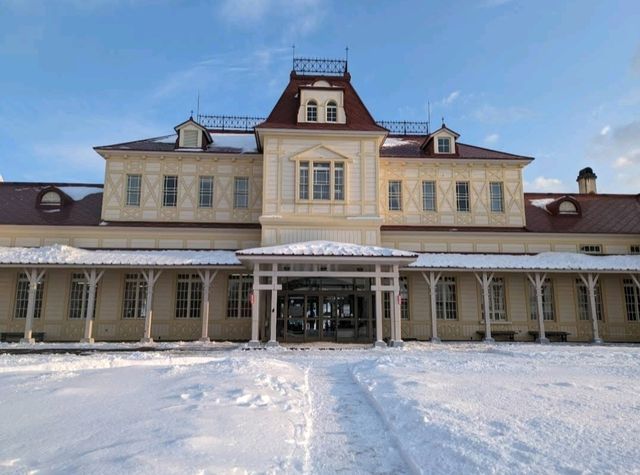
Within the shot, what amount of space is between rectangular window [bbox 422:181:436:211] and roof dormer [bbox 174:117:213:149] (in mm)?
10388

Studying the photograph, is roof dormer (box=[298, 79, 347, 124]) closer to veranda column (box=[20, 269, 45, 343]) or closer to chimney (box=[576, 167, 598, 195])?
veranda column (box=[20, 269, 45, 343])

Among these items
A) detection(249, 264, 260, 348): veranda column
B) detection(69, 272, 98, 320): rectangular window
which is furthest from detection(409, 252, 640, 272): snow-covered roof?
detection(69, 272, 98, 320): rectangular window

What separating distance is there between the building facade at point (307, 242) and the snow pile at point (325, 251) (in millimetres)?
146

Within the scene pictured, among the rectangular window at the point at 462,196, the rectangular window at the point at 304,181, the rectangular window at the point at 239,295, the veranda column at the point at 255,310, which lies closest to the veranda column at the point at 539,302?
the rectangular window at the point at 462,196

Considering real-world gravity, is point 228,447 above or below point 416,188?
below

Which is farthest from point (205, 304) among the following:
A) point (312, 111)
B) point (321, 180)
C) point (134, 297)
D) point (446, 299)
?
point (446, 299)

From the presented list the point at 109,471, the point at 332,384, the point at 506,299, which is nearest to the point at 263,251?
the point at 332,384

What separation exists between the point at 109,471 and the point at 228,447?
3.80 feet

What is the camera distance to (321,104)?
20.1 meters

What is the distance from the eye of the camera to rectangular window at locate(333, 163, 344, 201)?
19.3m

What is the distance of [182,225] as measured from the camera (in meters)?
20.2

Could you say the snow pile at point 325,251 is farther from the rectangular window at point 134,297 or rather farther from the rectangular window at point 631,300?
the rectangular window at point 631,300

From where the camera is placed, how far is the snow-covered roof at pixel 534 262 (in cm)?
1864

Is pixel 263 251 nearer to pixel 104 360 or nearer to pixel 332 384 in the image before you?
pixel 104 360
